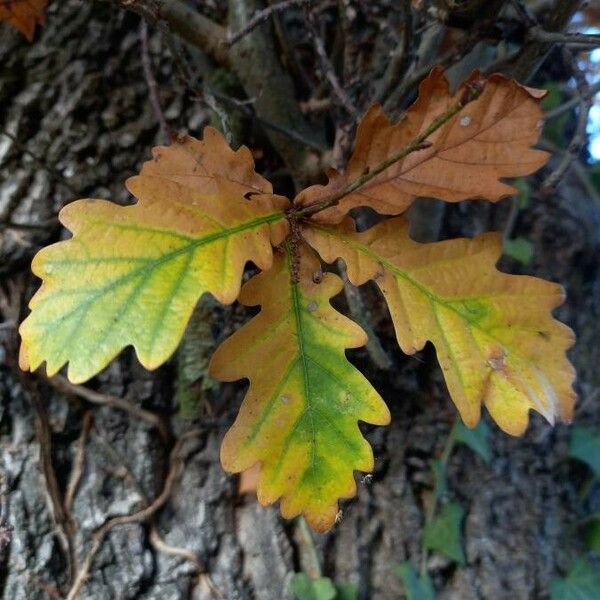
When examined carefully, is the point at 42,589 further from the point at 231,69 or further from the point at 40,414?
the point at 231,69

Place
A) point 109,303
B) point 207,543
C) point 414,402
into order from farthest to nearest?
point 414,402
point 207,543
point 109,303

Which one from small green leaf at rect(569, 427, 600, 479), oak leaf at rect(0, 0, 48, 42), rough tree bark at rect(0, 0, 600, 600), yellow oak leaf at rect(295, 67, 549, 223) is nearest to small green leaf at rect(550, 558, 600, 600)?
rough tree bark at rect(0, 0, 600, 600)

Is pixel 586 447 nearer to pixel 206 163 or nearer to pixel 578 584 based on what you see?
pixel 578 584

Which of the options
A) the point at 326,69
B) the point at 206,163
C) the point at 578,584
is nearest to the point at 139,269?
the point at 206,163

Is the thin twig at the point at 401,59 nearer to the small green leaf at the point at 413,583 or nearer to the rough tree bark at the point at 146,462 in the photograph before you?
→ the rough tree bark at the point at 146,462

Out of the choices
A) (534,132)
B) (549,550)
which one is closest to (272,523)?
(549,550)

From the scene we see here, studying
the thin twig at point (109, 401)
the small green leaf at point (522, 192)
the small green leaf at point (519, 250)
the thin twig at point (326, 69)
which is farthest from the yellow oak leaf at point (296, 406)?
the small green leaf at point (522, 192)
